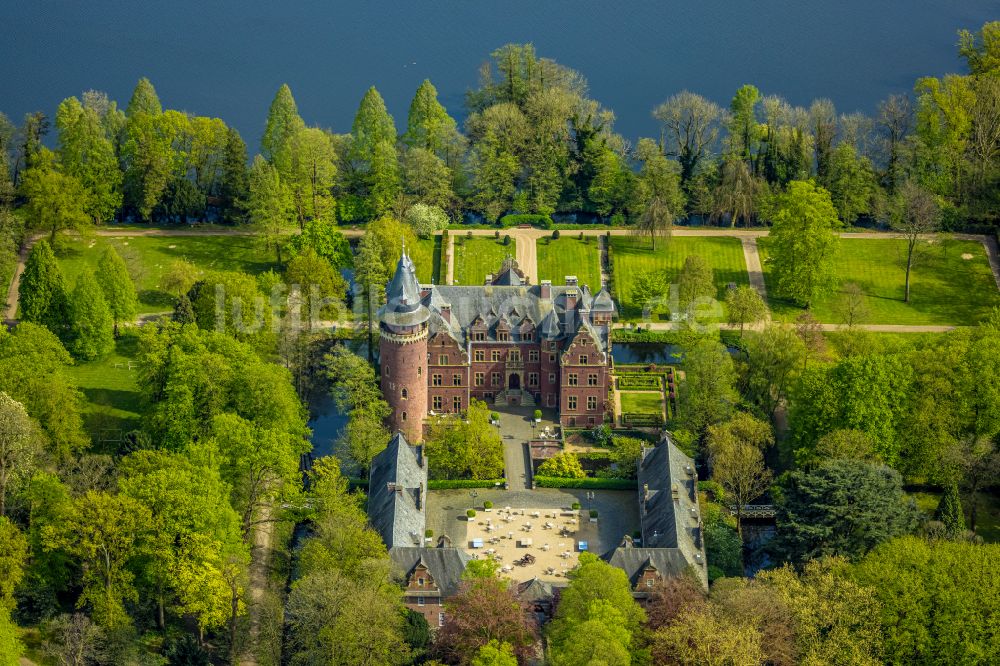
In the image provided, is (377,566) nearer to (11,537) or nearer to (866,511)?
(11,537)

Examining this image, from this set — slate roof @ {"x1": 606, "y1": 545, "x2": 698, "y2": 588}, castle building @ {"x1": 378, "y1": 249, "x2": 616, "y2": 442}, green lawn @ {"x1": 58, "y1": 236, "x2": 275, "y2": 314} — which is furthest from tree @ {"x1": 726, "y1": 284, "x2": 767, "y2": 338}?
green lawn @ {"x1": 58, "y1": 236, "x2": 275, "y2": 314}

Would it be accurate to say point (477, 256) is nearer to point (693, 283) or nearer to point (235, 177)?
point (693, 283)

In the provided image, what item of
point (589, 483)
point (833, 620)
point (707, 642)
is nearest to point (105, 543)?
point (589, 483)

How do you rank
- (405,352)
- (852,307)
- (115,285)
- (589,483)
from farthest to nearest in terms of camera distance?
(852,307) < (115,285) < (405,352) < (589,483)

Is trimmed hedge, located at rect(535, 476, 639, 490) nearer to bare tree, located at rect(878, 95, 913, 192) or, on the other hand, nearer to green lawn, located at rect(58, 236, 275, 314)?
green lawn, located at rect(58, 236, 275, 314)

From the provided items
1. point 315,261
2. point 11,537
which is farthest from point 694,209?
point 11,537

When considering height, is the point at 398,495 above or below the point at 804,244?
below

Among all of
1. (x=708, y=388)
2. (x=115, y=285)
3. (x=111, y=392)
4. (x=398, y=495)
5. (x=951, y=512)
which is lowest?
(x=951, y=512)
